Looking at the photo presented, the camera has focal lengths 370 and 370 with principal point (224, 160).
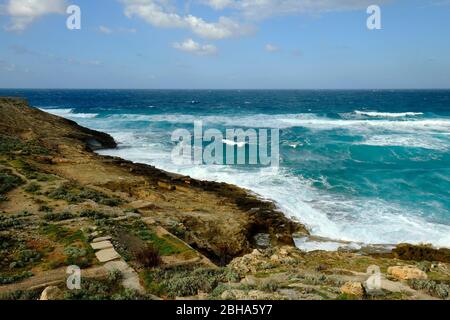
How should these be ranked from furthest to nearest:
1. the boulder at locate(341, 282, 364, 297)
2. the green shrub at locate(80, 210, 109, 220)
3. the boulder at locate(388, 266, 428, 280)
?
1. the green shrub at locate(80, 210, 109, 220)
2. the boulder at locate(388, 266, 428, 280)
3. the boulder at locate(341, 282, 364, 297)

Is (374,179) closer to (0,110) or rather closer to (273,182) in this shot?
(273,182)

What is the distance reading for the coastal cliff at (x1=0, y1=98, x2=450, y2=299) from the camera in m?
9.08

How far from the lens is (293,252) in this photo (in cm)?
1372

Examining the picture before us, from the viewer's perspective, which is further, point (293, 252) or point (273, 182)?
point (273, 182)

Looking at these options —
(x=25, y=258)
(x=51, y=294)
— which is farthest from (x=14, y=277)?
(x=51, y=294)

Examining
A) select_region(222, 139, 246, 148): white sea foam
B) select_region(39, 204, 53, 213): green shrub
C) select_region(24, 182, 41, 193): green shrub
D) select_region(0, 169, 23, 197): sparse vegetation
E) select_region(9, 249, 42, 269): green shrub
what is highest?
select_region(222, 139, 246, 148): white sea foam

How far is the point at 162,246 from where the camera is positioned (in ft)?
41.1

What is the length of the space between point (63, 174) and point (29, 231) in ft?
34.5

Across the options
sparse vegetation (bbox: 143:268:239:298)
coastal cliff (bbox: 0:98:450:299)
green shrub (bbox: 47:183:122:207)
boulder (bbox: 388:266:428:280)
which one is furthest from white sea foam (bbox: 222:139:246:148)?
boulder (bbox: 388:266:428:280)

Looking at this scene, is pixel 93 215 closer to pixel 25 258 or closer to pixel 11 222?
pixel 11 222

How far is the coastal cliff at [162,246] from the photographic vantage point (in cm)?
908

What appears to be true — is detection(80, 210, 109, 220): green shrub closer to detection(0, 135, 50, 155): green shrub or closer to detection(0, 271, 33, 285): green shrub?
detection(0, 271, 33, 285): green shrub
